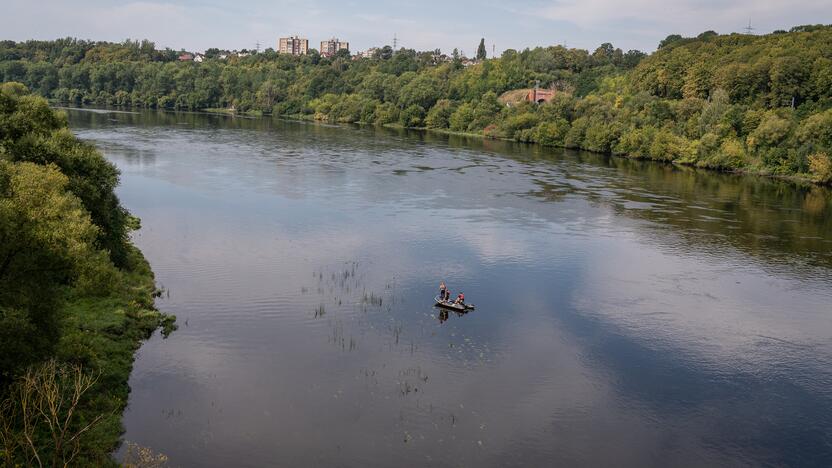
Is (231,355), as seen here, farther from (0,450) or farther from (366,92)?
(366,92)

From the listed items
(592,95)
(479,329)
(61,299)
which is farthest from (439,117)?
(61,299)

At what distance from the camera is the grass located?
21.2 meters

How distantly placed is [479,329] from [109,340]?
16095mm

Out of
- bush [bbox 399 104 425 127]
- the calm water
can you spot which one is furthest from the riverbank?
the calm water

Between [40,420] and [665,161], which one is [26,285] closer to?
[40,420]

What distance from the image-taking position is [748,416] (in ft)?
83.8

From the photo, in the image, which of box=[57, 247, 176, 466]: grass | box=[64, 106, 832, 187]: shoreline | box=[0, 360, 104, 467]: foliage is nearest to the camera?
box=[0, 360, 104, 467]: foliage

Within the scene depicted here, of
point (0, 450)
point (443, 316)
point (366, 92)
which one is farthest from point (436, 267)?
point (366, 92)

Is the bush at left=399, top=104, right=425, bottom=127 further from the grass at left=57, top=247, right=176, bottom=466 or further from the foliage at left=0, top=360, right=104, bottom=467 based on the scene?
the foliage at left=0, top=360, right=104, bottom=467

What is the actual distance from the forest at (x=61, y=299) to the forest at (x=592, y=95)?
80922 mm

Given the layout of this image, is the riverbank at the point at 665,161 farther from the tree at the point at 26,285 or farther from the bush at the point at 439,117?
the tree at the point at 26,285

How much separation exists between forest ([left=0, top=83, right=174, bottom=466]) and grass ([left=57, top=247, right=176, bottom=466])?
0.05m

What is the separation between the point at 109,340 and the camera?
27.3 meters

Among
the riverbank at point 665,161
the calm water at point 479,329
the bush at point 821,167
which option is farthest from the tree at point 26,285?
the riverbank at point 665,161
